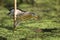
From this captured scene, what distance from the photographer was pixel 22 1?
6.05 m

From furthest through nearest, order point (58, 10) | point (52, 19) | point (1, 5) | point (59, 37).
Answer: point (1, 5)
point (58, 10)
point (52, 19)
point (59, 37)

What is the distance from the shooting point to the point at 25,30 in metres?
3.43

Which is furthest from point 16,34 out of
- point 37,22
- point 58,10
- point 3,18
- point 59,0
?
point 59,0

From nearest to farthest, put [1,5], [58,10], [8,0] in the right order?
[58,10]
[1,5]
[8,0]

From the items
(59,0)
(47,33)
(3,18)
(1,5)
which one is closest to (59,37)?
(47,33)

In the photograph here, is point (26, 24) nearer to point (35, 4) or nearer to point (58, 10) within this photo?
point (58, 10)

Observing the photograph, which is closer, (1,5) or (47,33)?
(47,33)

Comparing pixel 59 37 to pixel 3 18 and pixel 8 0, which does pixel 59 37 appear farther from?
pixel 8 0

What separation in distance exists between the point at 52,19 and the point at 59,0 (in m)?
2.14

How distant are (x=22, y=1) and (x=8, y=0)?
0.35 metres

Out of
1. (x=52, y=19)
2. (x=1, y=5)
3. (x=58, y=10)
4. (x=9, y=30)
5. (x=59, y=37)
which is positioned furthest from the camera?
(x=1, y=5)

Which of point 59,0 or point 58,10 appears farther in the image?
point 59,0

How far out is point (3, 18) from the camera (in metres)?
4.31

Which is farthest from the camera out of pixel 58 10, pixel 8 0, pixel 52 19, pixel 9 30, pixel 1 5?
pixel 8 0
